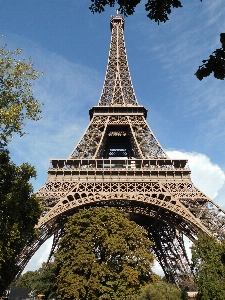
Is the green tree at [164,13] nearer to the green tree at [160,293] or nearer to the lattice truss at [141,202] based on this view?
the green tree at [160,293]

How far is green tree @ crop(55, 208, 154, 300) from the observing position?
74.1 feet

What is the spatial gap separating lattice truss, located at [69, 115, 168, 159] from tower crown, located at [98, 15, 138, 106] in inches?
118

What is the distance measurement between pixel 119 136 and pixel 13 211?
2775 centimetres

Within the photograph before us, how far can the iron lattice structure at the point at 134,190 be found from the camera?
1096 inches

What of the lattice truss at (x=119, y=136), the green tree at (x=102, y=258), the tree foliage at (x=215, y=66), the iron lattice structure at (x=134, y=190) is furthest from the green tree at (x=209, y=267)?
the tree foliage at (x=215, y=66)

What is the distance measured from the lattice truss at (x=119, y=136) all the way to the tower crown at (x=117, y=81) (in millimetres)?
2996

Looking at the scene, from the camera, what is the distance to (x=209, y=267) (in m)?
21.9

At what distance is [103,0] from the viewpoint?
4988 millimetres

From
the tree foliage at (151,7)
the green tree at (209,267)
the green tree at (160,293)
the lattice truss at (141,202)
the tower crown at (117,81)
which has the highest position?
the tower crown at (117,81)

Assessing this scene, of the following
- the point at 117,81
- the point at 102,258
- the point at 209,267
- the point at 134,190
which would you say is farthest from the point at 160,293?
the point at 117,81

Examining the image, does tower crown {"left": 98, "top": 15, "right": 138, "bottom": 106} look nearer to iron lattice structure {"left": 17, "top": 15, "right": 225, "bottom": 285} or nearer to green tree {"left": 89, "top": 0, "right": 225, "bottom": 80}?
iron lattice structure {"left": 17, "top": 15, "right": 225, "bottom": 285}

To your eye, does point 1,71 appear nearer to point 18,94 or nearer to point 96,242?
point 18,94

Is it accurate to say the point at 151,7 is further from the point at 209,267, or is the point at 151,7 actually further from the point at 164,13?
the point at 209,267

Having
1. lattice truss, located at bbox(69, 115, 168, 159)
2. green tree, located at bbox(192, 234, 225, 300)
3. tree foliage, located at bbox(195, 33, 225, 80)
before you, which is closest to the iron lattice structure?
lattice truss, located at bbox(69, 115, 168, 159)
